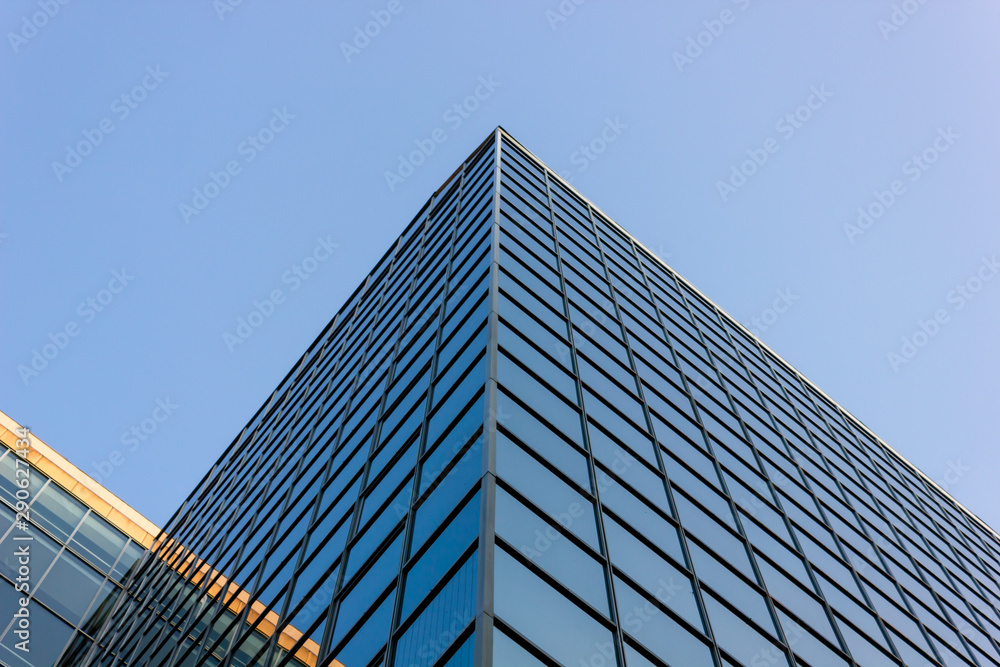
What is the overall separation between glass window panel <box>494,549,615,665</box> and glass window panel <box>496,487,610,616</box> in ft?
0.90

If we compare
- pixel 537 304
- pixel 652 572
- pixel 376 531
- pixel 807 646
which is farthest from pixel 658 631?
pixel 537 304

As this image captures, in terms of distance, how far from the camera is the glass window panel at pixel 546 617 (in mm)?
8773

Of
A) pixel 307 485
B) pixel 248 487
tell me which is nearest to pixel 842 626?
pixel 307 485

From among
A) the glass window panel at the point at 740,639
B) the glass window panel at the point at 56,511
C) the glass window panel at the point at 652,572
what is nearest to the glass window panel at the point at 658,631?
the glass window panel at the point at 652,572

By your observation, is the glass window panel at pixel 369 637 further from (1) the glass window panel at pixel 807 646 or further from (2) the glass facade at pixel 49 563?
(2) the glass facade at pixel 49 563

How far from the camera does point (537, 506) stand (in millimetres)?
10539

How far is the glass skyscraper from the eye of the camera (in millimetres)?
10016

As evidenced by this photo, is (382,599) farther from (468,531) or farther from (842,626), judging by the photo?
(842,626)

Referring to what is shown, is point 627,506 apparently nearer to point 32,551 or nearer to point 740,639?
point 740,639

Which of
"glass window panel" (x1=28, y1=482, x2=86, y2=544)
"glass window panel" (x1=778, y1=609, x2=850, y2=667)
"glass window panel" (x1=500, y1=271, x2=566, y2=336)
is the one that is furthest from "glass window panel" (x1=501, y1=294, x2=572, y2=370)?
"glass window panel" (x1=28, y1=482, x2=86, y2=544)

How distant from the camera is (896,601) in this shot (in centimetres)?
1794

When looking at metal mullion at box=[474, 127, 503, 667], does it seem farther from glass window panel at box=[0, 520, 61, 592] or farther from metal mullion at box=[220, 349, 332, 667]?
glass window panel at box=[0, 520, 61, 592]

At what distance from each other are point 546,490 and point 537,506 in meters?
0.53

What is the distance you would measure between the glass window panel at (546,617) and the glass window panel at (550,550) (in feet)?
0.90
